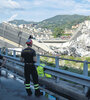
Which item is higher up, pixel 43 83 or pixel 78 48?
pixel 78 48

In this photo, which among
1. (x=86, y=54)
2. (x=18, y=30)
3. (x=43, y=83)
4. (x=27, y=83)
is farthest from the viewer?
(x=18, y=30)

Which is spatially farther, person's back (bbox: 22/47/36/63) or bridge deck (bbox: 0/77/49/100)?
person's back (bbox: 22/47/36/63)

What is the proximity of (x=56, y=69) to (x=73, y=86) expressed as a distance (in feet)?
2.48

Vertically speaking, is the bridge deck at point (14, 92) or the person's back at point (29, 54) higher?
the person's back at point (29, 54)

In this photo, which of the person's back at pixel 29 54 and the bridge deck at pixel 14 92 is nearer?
the bridge deck at pixel 14 92

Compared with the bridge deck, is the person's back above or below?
above

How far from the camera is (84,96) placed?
4.34m

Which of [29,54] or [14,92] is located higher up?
[29,54]

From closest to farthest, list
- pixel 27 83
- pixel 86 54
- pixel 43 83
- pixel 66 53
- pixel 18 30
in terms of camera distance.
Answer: pixel 27 83, pixel 43 83, pixel 86 54, pixel 66 53, pixel 18 30

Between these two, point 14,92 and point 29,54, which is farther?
point 14,92

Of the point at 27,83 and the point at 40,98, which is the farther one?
the point at 27,83

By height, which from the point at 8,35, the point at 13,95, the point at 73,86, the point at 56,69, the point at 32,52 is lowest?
the point at 13,95

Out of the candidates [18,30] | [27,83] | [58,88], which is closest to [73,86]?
[58,88]

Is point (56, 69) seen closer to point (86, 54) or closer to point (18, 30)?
point (86, 54)
